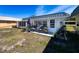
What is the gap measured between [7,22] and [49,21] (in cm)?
68

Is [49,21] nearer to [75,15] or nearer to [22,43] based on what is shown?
[75,15]

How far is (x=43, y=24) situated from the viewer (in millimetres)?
2922

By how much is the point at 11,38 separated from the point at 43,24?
552 millimetres

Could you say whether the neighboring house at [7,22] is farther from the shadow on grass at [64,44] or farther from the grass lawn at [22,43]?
the shadow on grass at [64,44]

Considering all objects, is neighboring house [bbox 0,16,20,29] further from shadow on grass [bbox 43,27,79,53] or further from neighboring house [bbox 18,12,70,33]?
shadow on grass [bbox 43,27,79,53]

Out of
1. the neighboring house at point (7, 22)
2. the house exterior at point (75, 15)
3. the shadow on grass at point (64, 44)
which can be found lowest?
the shadow on grass at point (64, 44)

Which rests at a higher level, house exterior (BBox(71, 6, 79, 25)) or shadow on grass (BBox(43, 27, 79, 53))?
house exterior (BBox(71, 6, 79, 25))

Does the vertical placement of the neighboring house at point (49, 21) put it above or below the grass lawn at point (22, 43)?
above

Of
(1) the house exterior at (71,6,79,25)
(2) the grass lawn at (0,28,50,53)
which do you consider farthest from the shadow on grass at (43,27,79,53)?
(1) the house exterior at (71,6,79,25)

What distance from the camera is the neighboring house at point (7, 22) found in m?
2.94

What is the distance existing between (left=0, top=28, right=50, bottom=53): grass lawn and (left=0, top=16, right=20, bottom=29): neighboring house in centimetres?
8

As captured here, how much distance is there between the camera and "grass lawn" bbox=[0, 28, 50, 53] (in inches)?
115

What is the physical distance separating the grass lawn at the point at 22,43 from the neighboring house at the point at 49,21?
16cm

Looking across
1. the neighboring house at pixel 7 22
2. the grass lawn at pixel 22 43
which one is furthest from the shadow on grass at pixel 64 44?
the neighboring house at pixel 7 22
